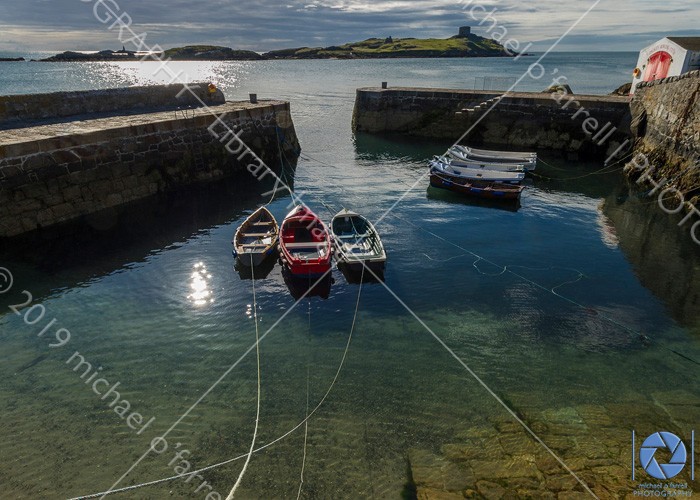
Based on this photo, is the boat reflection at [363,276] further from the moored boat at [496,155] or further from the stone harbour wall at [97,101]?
the stone harbour wall at [97,101]

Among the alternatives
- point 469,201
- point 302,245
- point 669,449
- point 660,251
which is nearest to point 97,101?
point 302,245

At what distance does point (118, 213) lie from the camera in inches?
763

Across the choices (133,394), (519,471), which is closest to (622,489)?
(519,471)

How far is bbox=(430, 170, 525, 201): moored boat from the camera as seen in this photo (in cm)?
2150

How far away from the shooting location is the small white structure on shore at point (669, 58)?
29.1m

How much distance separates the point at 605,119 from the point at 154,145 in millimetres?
32332

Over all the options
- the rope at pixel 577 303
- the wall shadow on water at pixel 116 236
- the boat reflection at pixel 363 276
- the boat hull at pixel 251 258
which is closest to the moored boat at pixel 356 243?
the boat reflection at pixel 363 276

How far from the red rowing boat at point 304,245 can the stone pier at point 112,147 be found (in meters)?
9.79

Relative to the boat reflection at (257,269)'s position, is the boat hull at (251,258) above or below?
above

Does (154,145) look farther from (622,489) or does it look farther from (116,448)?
(622,489)

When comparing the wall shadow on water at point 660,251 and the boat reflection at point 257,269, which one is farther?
the boat reflection at point 257,269

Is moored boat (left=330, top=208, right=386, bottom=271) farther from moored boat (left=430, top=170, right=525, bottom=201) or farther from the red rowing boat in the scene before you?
moored boat (left=430, top=170, right=525, bottom=201)

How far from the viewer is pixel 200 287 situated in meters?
13.6

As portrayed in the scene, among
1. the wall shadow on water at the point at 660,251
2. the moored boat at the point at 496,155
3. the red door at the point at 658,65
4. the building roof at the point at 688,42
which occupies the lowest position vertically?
the wall shadow on water at the point at 660,251
